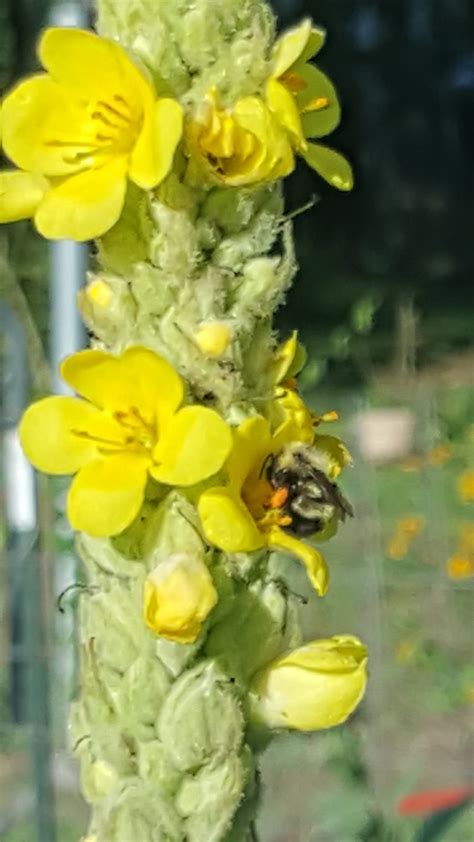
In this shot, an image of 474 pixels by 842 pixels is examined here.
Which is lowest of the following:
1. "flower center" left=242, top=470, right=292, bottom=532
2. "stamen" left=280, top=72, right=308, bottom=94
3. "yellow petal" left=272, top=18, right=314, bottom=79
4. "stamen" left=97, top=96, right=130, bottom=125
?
"flower center" left=242, top=470, right=292, bottom=532

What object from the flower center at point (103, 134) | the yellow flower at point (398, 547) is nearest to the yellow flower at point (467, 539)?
the yellow flower at point (398, 547)

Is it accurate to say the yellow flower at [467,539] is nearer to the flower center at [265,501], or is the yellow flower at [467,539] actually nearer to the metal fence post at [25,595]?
the metal fence post at [25,595]

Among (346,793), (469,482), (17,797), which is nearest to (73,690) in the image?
(346,793)

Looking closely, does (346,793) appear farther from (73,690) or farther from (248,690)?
(248,690)

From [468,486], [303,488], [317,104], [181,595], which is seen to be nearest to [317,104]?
[317,104]

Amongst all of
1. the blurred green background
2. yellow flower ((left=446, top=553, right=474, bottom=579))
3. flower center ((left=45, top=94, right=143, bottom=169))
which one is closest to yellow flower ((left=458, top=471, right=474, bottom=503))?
the blurred green background

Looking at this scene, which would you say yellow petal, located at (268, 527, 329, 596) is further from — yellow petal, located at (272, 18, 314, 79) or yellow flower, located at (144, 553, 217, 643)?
yellow petal, located at (272, 18, 314, 79)
